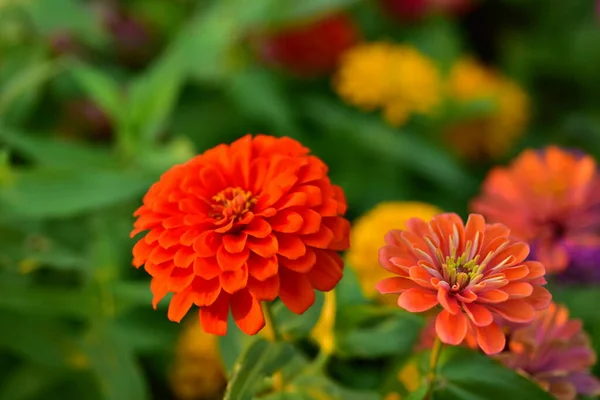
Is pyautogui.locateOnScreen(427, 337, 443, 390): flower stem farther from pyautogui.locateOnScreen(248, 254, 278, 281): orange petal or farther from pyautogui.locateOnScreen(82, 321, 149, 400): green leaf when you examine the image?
pyautogui.locateOnScreen(82, 321, 149, 400): green leaf

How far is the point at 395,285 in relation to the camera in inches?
12.1

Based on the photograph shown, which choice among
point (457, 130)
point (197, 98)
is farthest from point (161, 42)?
point (457, 130)

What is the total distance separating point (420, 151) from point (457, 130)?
104 mm

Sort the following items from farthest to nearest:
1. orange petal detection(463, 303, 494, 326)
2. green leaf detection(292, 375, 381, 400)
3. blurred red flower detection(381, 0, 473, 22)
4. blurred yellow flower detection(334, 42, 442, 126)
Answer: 1. blurred red flower detection(381, 0, 473, 22)
2. blurred yellow flower detection(334, 42, 442, 126)
3. green leaf detection(292, 375, 381, 400)
4. orange petal detection(463, 303, 494, 326)

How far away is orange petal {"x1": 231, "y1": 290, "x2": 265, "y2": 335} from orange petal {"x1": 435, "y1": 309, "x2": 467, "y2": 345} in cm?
8

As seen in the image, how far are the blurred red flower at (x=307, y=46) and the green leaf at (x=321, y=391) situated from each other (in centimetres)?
52

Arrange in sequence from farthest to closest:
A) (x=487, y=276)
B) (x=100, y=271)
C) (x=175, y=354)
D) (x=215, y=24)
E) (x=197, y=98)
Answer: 1. (x=197, y=98)
2. (x=215, y=24)
3. (x=175, y=354)
4. (x=100, y=271)
5. (x=487, y=276)

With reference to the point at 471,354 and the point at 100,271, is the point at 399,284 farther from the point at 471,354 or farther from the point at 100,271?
the point at 100,271

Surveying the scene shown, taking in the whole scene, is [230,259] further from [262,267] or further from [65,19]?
[65,19]

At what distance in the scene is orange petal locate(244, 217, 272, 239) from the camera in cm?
31

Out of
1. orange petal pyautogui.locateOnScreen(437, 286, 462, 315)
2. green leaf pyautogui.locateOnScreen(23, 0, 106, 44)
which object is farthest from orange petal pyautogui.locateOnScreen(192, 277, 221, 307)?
green leaf pyautogui.locateOnScreen(23, 0, 106, 44)

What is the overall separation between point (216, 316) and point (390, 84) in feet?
1.70

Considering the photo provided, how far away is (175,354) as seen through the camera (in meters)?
0.66

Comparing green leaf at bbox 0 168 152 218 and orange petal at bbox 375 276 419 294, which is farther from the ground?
orange petal at bbox 375 276 419 294
